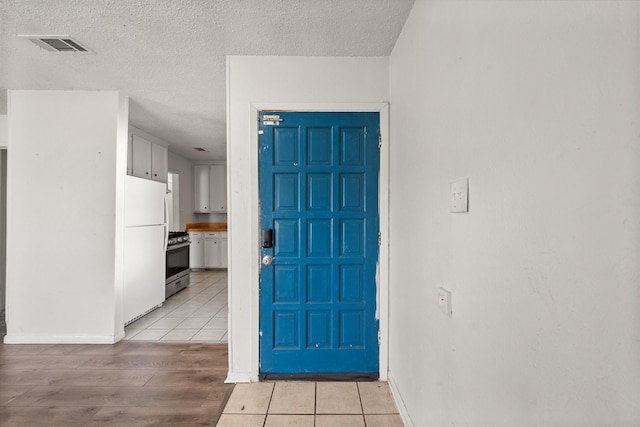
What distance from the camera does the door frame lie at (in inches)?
95.7

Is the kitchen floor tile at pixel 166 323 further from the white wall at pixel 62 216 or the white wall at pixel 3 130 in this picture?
the white wall at pixel 3 130

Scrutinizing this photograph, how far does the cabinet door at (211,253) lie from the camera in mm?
7074

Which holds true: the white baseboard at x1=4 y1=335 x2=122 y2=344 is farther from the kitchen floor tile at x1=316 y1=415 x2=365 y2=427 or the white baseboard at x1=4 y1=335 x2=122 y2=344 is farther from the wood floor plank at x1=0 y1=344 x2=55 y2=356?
the kitchen floor tile at x1=316 y1=415 x2=365 y2=427

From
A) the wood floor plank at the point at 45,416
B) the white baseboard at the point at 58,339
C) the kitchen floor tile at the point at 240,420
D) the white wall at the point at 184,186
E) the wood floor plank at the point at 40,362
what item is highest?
the white wall at the point at 184,186

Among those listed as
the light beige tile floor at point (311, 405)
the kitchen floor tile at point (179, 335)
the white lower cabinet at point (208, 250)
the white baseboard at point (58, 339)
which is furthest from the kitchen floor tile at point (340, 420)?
the white lower cabinet at point (208, 250)

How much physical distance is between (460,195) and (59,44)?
278 centimetres

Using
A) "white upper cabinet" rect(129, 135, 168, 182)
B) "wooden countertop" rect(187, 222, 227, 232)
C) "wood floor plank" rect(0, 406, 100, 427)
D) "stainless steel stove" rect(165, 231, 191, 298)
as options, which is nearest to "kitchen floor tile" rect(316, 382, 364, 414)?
"wood floor plank" rect(0, 406, 100, 427)

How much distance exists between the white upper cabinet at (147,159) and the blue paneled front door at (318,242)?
9.10 ft

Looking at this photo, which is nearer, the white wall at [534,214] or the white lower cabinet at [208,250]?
the white wall at [534,214]

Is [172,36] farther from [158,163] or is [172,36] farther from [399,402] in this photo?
[158,163]

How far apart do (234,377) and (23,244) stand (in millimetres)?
2413

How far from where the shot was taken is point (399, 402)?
6.88 feet

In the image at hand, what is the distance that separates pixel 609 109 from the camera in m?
0.62

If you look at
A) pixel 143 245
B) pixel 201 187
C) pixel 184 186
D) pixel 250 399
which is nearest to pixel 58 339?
pixel 143 245
